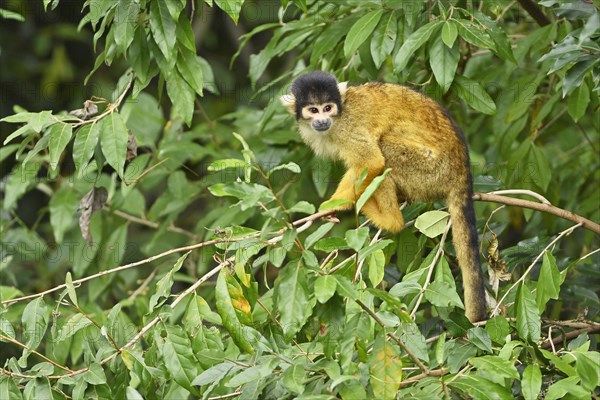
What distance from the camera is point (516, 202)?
4062 mm

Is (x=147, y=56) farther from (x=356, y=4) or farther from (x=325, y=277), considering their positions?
(x=325, y=277)

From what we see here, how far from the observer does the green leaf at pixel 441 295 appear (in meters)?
3.36

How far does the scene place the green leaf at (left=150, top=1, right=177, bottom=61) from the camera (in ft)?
13.8

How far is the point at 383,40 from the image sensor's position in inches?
176

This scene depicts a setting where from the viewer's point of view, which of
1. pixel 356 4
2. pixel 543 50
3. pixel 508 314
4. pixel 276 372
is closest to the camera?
pixel 276 372

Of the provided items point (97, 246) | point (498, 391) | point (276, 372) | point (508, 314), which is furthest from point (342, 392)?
point (97, 246)

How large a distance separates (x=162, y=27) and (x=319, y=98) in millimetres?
1004

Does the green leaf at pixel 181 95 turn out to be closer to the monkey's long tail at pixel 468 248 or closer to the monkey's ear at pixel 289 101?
the monkey's ear at pixel 289 101

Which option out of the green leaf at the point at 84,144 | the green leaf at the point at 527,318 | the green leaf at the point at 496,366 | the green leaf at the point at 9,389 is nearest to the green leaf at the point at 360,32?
the green leaf at the point at 84,144

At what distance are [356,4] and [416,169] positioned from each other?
100 cm

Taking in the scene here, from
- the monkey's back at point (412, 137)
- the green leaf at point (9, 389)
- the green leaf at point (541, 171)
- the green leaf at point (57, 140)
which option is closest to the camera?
the green leaf at point (9, 389)

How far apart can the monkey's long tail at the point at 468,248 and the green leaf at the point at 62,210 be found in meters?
2.92

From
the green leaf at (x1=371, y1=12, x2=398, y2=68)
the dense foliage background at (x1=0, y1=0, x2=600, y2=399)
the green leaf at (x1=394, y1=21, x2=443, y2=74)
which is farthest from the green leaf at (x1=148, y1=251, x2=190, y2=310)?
the green leaf at (x1=371, y1=12, x2=398, y2=68)

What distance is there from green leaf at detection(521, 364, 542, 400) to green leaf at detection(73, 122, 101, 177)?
2.22 meters
